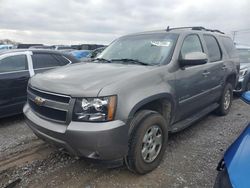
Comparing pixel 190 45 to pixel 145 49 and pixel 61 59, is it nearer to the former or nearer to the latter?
pixel 145 49

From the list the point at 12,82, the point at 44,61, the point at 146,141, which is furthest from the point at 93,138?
the point at 44,61

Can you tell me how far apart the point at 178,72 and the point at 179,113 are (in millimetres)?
647

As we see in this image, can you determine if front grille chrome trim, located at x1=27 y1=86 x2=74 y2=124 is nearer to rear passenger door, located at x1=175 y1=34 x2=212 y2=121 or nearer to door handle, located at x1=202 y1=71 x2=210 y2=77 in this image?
rear passenger door, located at x1=175 y1=34 x2=212 y2=121

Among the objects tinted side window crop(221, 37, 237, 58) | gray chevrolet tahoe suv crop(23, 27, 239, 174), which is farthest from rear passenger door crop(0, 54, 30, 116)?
tinted side window crop(221, 37, 237, 58)

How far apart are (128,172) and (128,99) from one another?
110cm

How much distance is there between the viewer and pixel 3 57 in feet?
17.5

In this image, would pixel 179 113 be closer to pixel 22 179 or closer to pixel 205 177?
pixel 205 177

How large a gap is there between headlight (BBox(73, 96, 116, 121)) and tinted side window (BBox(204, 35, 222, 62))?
287 cm

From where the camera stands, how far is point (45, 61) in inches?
239

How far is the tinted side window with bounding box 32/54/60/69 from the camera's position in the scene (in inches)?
231

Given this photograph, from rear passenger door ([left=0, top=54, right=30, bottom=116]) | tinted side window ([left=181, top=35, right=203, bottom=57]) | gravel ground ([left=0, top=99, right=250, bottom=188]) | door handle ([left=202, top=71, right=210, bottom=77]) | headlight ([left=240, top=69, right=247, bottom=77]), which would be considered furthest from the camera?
headlight ([left=240, top=69, right=247, bottom=77])

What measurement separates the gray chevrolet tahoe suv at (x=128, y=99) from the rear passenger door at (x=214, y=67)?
151 millimetres

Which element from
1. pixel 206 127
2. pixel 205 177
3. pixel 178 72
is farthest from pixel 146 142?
pixel 206 127

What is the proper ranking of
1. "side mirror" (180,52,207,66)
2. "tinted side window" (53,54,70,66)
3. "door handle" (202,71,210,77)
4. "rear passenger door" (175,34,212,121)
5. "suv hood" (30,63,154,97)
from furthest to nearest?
"tinted side window" (53,54,70,66), "door handle" (202,71,210,77), "rear passenger door" (175,34,212,121), "side mirror" (180,52,207,66), "suv hood" (30,63,154,97)
